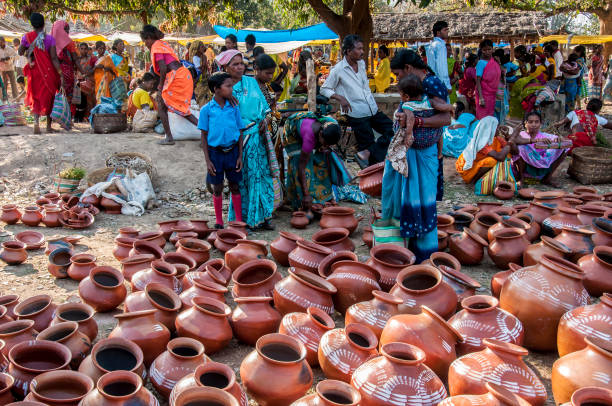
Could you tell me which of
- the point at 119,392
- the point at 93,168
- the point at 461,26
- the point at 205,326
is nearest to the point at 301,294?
the point at 205,326

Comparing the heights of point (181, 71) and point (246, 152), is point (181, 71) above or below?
above

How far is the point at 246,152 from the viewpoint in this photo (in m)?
4.86

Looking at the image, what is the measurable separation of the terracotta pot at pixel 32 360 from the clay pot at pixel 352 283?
5.14 feet

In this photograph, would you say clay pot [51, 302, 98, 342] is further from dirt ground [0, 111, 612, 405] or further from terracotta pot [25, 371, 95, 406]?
dirt ground [0, 111, 612, 405]

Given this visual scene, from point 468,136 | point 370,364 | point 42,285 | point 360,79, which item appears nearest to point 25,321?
point 42,285

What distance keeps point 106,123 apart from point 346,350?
692 cm

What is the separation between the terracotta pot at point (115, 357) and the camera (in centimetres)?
221

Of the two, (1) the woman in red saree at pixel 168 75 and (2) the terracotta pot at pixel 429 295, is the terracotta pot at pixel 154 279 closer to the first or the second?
(2) the terracotta pot at pixel 429 295

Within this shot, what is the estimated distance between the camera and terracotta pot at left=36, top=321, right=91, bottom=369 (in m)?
2.40

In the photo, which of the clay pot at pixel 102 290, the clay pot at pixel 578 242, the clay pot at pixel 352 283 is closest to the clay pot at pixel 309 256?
the clay pot at pixel 352 283

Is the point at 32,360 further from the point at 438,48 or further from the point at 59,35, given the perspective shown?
the point at 59,35

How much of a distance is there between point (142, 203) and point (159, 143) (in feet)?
5.83

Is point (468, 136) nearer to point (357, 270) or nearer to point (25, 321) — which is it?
point (357, 270)

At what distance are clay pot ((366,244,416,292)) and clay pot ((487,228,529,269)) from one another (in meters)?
0.94
